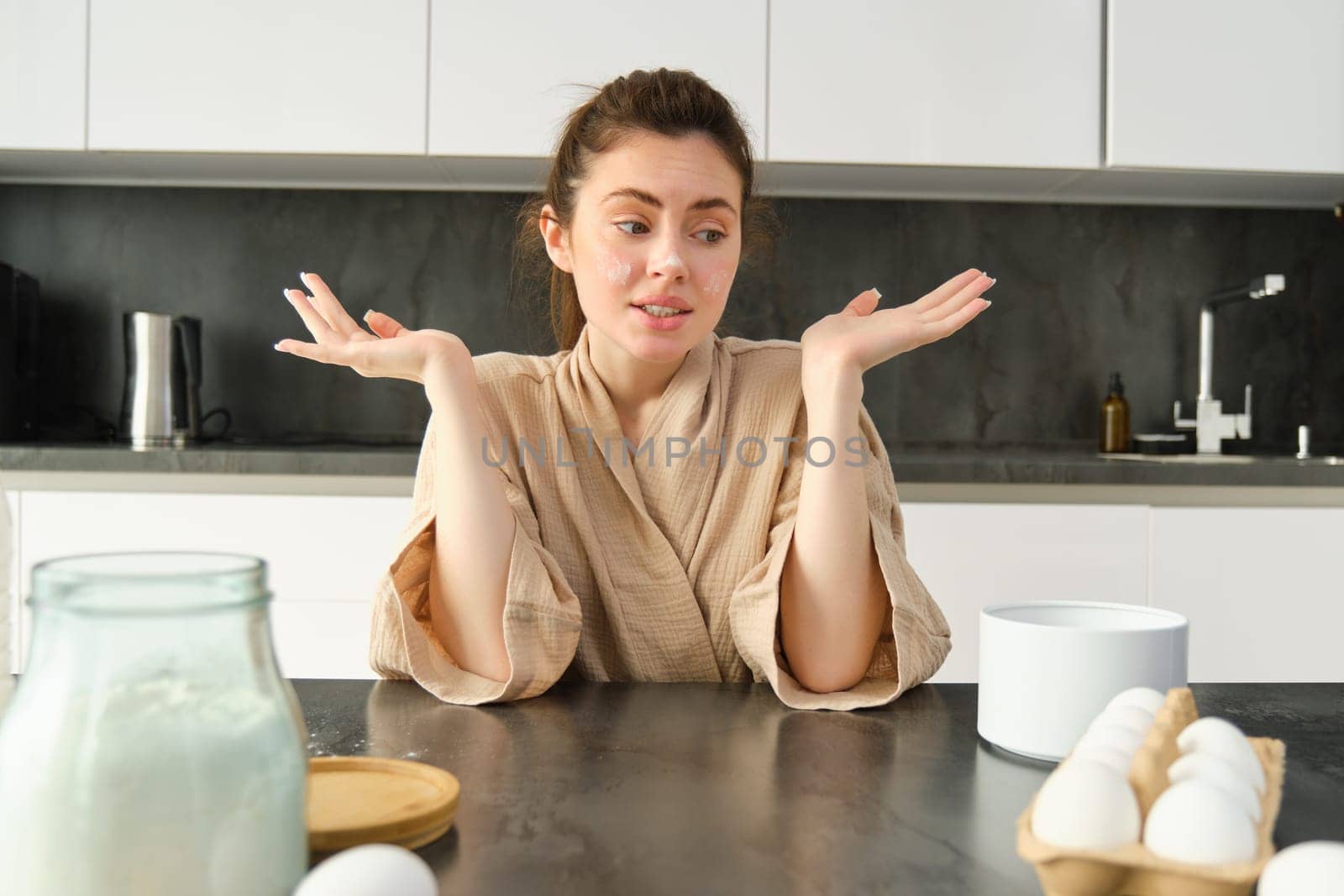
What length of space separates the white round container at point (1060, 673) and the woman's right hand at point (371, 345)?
62 cm

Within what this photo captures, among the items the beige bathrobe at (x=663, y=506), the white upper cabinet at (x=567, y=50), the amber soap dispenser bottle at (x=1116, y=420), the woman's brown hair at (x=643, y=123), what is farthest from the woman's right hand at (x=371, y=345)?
the amber soap dispenser bottle at (x=1116, y=420)

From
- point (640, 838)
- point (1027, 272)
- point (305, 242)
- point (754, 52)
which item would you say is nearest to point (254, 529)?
point (305, 242)

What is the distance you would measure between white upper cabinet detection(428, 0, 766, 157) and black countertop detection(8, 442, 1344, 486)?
0.80m

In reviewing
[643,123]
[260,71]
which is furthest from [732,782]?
[260,71]

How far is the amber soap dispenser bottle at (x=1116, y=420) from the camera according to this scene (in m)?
2.61

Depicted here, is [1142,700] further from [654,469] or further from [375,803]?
[654,469]

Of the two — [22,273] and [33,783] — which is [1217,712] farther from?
[22,273]

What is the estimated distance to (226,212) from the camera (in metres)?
2.70

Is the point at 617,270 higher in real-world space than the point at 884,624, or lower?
higher

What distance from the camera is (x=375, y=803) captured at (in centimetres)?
55

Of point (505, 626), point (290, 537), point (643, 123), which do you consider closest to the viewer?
point (505, 626)

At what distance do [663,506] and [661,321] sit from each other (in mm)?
220

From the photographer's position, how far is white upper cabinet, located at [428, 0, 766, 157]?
229 cm

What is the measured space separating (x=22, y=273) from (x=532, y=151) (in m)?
1.28
